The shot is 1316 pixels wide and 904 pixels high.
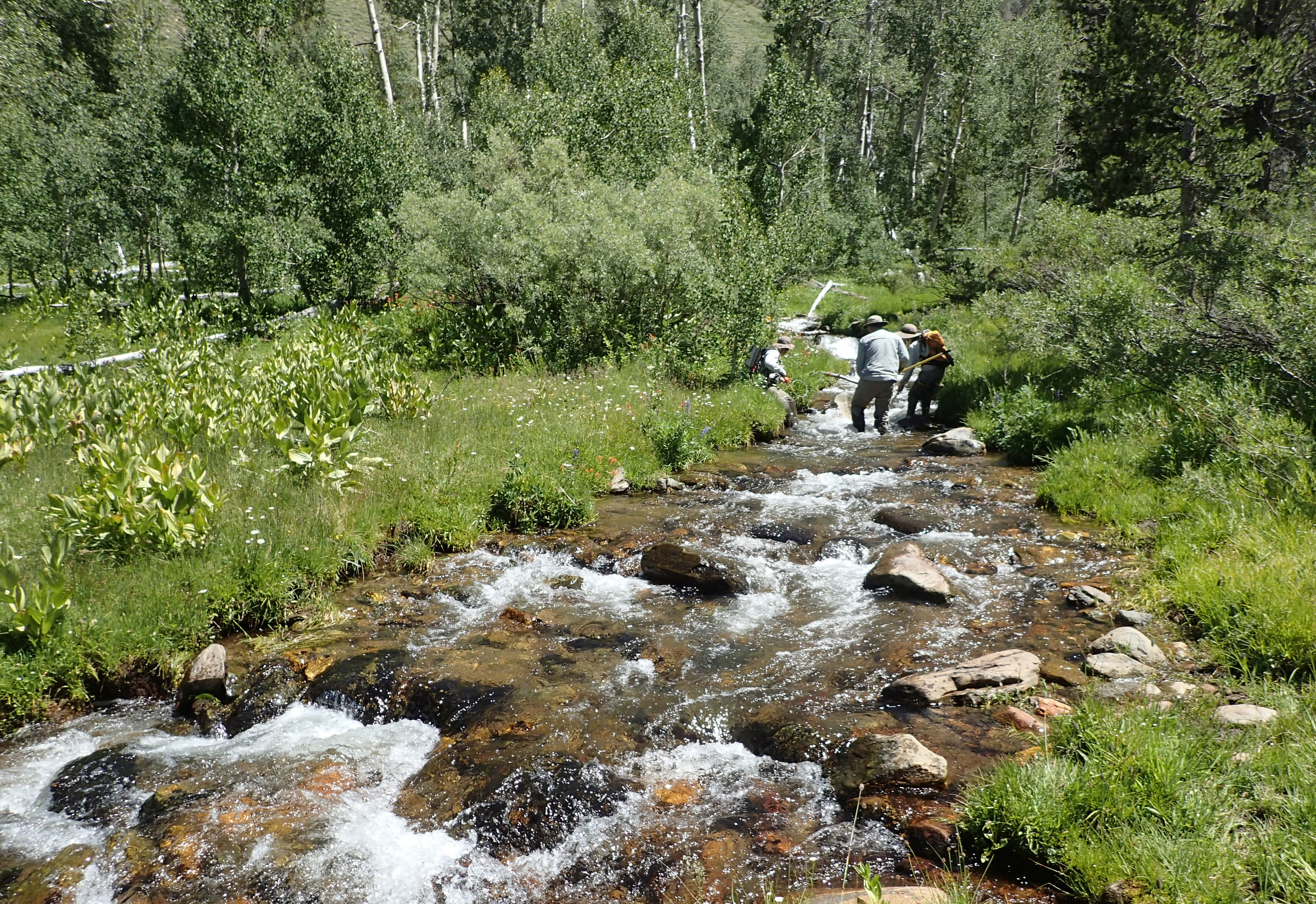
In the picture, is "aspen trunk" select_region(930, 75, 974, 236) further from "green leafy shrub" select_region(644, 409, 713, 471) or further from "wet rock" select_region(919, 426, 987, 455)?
"green leafy shrub" select_region(644, 409, 713, 471)

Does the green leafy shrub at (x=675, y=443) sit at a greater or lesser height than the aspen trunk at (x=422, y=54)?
lesser

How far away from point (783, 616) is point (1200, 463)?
5.66 meters

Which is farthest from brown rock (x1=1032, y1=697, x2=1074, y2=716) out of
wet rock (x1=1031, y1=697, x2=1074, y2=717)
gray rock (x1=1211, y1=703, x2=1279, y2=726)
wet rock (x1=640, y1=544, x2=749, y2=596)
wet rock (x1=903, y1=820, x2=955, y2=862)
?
wet rock (x1=640, y1=544, x2=749, y2=596)

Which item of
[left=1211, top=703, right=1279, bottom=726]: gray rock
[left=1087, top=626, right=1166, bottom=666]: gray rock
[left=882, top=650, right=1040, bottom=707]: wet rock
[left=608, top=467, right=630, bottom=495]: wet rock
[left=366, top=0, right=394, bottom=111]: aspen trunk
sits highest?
[left=366, top=0, right=394, bottom=111]: aspen trunk

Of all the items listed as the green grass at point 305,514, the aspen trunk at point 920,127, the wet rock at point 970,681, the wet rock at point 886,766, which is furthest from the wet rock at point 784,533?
the aspen trunk at point 920,127

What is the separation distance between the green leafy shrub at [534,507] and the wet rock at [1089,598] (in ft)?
18.3

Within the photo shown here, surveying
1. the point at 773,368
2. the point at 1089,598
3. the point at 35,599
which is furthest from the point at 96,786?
the point at 773,368

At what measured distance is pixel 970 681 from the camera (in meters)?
5.74

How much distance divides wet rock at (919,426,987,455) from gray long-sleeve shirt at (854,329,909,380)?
6.52ft

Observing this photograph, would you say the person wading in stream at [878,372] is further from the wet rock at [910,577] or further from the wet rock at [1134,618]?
the wet rock at [1134,618]

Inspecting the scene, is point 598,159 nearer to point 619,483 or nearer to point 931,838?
point 619,483

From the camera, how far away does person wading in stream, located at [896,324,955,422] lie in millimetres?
16406

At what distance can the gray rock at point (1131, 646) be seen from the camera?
5.82 m

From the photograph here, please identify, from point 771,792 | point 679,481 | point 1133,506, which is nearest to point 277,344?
point 679,481
